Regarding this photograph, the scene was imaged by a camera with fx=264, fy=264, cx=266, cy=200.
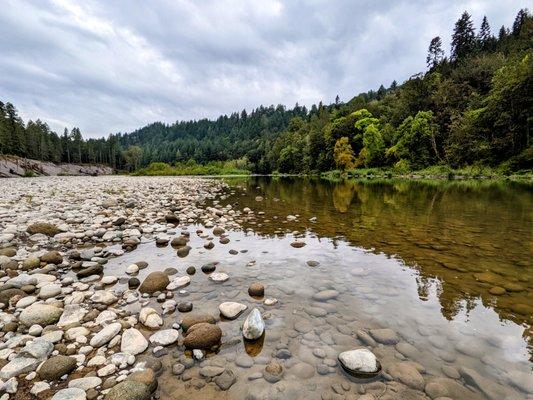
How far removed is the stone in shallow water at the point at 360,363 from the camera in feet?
9.13

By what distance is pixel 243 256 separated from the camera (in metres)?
6.66

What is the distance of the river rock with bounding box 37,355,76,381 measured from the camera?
2.67m

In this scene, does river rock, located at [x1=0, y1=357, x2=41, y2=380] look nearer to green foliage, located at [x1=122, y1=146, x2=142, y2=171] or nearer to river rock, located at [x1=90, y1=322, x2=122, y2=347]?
river rock, located at [x1=90, y1=322, x2=122, y2=347]

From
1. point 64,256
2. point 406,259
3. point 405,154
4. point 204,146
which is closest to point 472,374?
point 406,259

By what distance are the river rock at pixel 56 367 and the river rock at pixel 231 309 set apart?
1821 mm

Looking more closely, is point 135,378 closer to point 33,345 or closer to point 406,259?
point 33,345

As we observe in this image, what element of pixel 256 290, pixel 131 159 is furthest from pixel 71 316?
pixel 131 159

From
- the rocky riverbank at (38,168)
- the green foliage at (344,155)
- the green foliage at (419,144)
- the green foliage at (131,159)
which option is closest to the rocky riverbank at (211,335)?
the green foliage at (419,144)

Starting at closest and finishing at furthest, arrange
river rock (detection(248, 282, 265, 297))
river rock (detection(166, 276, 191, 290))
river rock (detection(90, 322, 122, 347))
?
river rock (detection(90, 322, 122, 347)), river rock (detection(248, 282, 265, 297)), river rock (detection(166, 276, 191, 290))

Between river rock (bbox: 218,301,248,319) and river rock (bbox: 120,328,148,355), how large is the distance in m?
1.10

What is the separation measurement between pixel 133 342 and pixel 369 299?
11.7 ft

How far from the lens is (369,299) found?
14.6 ft

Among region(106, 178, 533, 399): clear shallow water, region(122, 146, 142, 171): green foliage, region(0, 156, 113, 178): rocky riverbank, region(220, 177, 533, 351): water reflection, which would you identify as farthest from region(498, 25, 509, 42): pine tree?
region(122, 146, 142, 171): green foliage

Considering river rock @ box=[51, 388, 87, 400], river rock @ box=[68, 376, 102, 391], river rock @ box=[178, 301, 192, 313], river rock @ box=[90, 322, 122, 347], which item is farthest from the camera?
river rock @ box=[178, 301, 192, 313]
